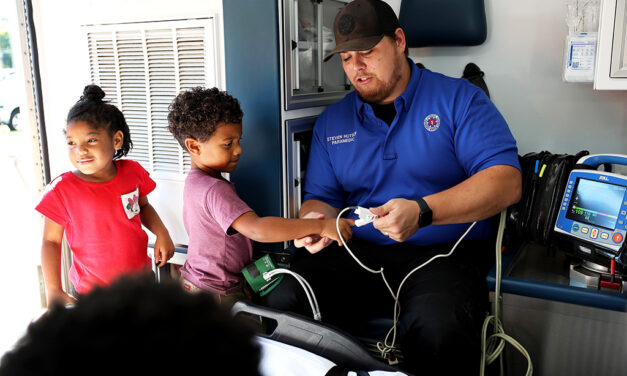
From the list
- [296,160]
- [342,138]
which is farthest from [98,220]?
[342,138]

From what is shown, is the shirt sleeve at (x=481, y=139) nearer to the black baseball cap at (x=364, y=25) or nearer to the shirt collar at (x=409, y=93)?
the shirt collar at (x=409, y=93)

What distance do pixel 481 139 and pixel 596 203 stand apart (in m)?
0.44

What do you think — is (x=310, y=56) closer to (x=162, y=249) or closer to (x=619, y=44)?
(x=162, y=249)

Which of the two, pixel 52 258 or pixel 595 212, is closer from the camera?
pixel 595 212

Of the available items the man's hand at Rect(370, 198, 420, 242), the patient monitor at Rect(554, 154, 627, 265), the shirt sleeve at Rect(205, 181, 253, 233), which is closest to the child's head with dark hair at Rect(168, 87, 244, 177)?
the shirt sleeve at Rect(205, 181, 253, 233)

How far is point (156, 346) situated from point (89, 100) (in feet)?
6.10

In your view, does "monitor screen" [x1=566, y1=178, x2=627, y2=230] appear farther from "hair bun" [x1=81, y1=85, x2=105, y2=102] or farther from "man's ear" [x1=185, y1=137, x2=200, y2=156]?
"hair bun" [x1=81, y1=85, x2=105, y2=102]

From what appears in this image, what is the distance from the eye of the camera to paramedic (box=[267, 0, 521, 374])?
1.69m

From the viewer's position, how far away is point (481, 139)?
188 cm

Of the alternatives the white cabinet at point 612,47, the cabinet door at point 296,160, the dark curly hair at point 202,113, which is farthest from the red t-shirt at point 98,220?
the white cabinet at point 612,47

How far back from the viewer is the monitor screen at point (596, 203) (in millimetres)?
1702

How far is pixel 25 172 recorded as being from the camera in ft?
8.98

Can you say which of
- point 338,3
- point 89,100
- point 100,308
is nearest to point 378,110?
point 338,3

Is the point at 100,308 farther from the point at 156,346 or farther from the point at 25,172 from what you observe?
the point at 25,172
